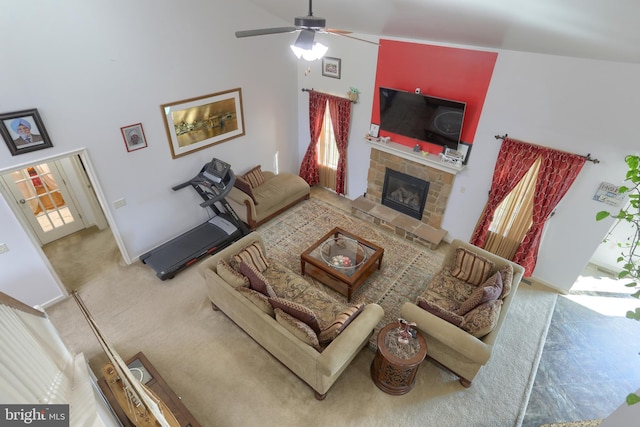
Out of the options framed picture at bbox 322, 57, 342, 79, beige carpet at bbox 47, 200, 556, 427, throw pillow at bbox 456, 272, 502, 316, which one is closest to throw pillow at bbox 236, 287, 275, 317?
beige carpet at bbox 47, 200, 556, 427

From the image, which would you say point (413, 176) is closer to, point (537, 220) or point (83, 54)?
point (537, 220)

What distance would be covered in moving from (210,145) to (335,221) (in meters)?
2.70

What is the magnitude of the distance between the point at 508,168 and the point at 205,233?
5.00 meters

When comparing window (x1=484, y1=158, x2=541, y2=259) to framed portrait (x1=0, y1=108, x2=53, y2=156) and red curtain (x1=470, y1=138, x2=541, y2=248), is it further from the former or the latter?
framed portrait (x1=0, y1=108, x2=53, y2=156)

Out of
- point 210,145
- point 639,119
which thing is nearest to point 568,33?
point 639,119

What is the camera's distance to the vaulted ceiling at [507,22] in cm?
223

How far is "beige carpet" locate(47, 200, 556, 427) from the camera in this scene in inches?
140

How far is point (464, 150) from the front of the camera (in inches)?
208

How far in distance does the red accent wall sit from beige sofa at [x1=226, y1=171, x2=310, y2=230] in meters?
2.53

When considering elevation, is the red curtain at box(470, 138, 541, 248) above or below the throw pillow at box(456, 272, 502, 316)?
above

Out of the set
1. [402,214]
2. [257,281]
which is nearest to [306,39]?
[257,281]

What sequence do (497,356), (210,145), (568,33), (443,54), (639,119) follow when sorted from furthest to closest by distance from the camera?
(210,145)
(443,54)
(497,356)
(639,119)
(568,33)

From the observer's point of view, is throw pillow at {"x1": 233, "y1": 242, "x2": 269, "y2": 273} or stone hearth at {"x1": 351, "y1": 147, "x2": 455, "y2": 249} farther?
stone hearth at {"x1": 351, "y1": 147, "x2": 455, "y2": 249}

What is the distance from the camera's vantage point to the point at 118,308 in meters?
4.63
